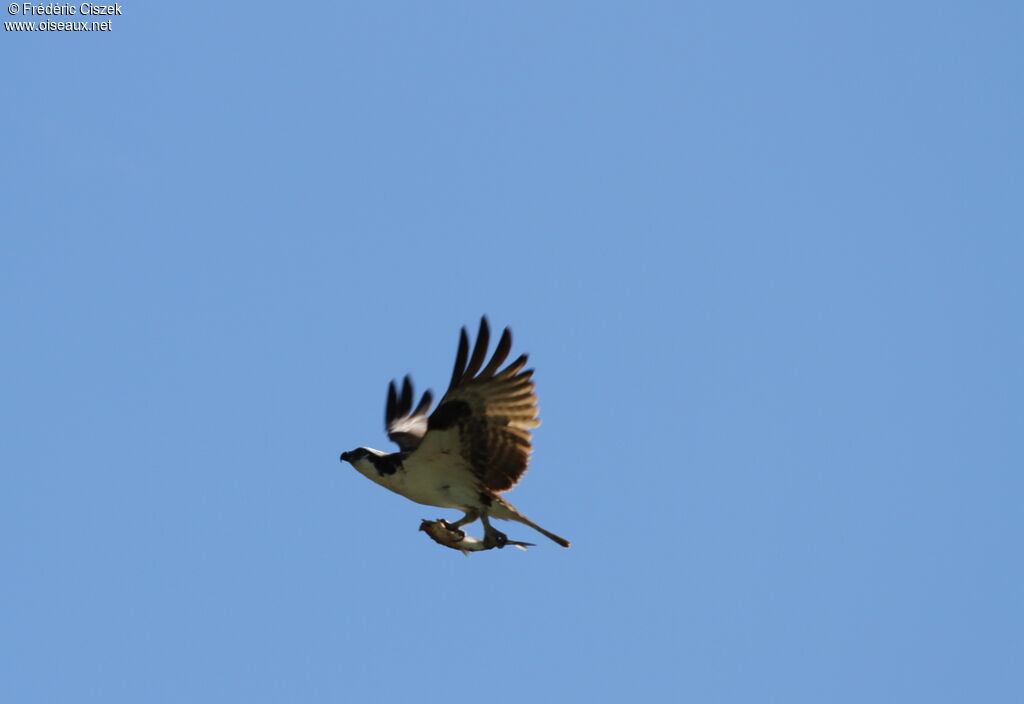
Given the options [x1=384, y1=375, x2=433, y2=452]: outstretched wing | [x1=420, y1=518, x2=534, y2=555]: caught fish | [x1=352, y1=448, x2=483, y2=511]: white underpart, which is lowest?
[x1=420, y1=518, x2=534, y2=555]: caught fish

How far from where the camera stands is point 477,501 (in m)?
14.1

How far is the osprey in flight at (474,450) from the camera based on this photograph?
43.7 ft

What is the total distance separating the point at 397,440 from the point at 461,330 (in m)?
3.21

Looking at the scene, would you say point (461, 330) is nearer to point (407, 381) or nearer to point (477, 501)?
point (477, 501)

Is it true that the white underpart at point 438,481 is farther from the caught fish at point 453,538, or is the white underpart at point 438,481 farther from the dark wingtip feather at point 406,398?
the dark wingtip feather at point 406,398

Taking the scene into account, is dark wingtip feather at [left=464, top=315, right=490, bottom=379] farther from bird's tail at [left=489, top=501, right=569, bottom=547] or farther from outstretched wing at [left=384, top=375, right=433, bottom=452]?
outstretched wing at [left=384, top=375, right=433, bottom=452]

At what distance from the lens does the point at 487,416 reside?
13.6 meters

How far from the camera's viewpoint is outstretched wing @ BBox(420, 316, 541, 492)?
1320 centimetres

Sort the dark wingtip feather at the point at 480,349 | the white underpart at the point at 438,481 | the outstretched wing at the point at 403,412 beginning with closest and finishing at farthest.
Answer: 1. the dark wingtip feather at the point at 480,349
2. the white underpart at the point at 438,481
3. the outstretched wing at the point at 403,412

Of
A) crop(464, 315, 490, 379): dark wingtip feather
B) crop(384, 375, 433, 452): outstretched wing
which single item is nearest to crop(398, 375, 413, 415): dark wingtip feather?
crop(384, 375, 433, 452): outstretched wing

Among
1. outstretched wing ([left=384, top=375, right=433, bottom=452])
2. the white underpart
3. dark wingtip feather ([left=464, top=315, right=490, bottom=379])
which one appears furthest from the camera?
outstretched wing ([left=384, top=375, right=433, bottom=452])

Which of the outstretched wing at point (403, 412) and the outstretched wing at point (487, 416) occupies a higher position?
the outstretched wing at point (403, 412)

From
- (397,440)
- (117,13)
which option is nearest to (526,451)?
(397,440)

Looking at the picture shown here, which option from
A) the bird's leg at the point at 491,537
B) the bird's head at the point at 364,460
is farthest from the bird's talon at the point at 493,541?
the bird's head at the point at 364,460
